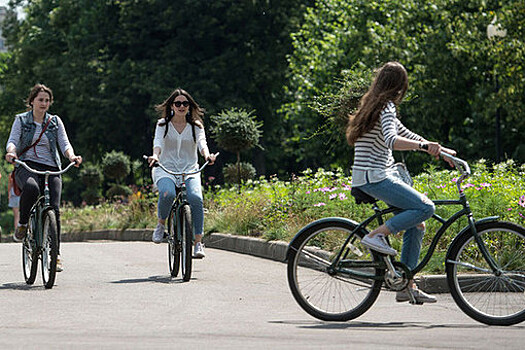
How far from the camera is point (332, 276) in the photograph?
6.99 m

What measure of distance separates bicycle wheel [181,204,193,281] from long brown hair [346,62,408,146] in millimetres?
2996

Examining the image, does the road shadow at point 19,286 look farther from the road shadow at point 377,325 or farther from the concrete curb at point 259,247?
the road shadow at point 377,325

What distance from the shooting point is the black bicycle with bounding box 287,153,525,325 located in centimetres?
670

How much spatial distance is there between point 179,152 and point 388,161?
3847 millimetres

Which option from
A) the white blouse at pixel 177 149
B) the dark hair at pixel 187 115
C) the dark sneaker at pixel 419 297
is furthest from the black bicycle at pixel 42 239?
the dark sneaker at pixel 419 297

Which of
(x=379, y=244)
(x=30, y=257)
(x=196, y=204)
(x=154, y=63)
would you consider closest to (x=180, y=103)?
(x=196, y=204)

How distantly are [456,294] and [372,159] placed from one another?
107cm

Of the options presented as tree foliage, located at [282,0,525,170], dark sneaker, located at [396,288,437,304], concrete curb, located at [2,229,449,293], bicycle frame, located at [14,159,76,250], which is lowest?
dark sneaker, located at [396,288,437,304]

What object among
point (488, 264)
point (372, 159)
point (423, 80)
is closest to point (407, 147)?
point (372, 159)

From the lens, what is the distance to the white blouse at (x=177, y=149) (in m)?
Answer: 10.3

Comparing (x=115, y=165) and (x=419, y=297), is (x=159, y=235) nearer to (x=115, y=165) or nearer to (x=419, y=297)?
(x=419, y=297)

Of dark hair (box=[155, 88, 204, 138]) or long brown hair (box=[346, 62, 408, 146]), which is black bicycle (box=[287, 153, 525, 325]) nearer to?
long brown hair (box=[346, 62, 408, 146])

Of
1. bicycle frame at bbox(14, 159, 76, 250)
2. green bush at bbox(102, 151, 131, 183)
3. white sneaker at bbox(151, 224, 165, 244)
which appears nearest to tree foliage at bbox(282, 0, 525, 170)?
green bush at bbox(102, 151, 131, 183)

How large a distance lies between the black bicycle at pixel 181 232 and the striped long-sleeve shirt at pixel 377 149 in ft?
9.71
